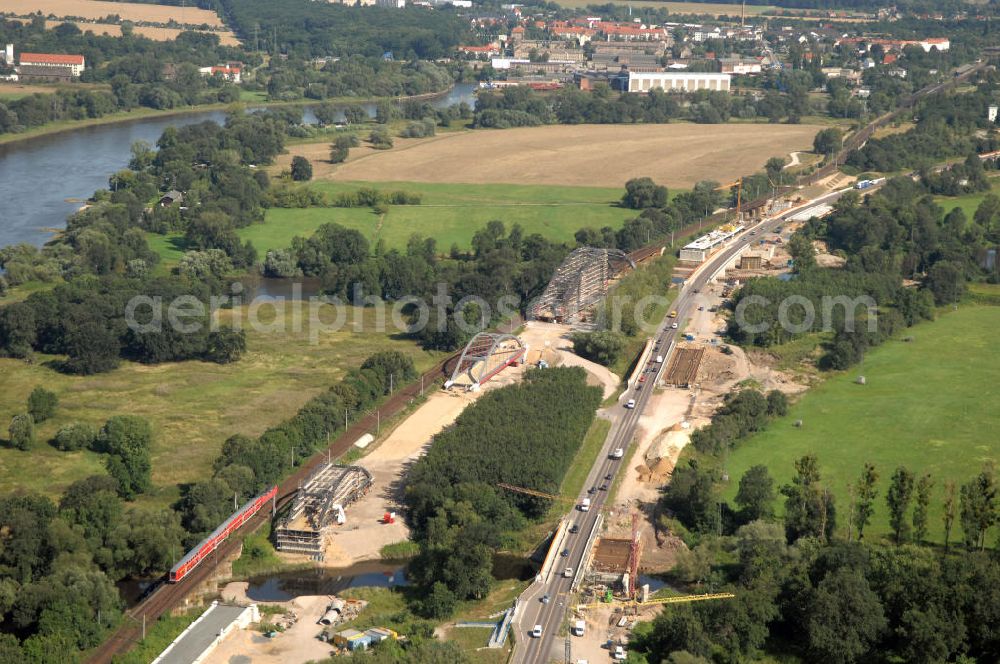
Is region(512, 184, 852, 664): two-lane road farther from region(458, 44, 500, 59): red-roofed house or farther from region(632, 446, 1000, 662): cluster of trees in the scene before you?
region(458, 44, 500, 59): red-roofed house

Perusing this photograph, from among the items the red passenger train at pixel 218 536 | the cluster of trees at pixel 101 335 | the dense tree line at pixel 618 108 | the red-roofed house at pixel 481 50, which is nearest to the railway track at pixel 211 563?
the red passenger train at pixel 218 536

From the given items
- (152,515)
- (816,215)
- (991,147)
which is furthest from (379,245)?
(991,147)

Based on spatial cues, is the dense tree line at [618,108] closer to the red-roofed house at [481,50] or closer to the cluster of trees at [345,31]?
the red-roofed house at [481,50]

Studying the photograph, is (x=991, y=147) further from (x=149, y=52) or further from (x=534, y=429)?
(x=149, y=52)

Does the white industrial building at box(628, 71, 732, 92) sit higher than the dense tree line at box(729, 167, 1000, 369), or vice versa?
the white industrial building at box(628, 71, 732, 92)

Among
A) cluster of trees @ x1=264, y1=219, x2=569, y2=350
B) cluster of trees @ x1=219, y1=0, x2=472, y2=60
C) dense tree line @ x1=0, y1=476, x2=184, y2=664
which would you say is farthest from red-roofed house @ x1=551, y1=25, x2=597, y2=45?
dense tree line @ x1=0, y1=476, x2=184, y2=664
